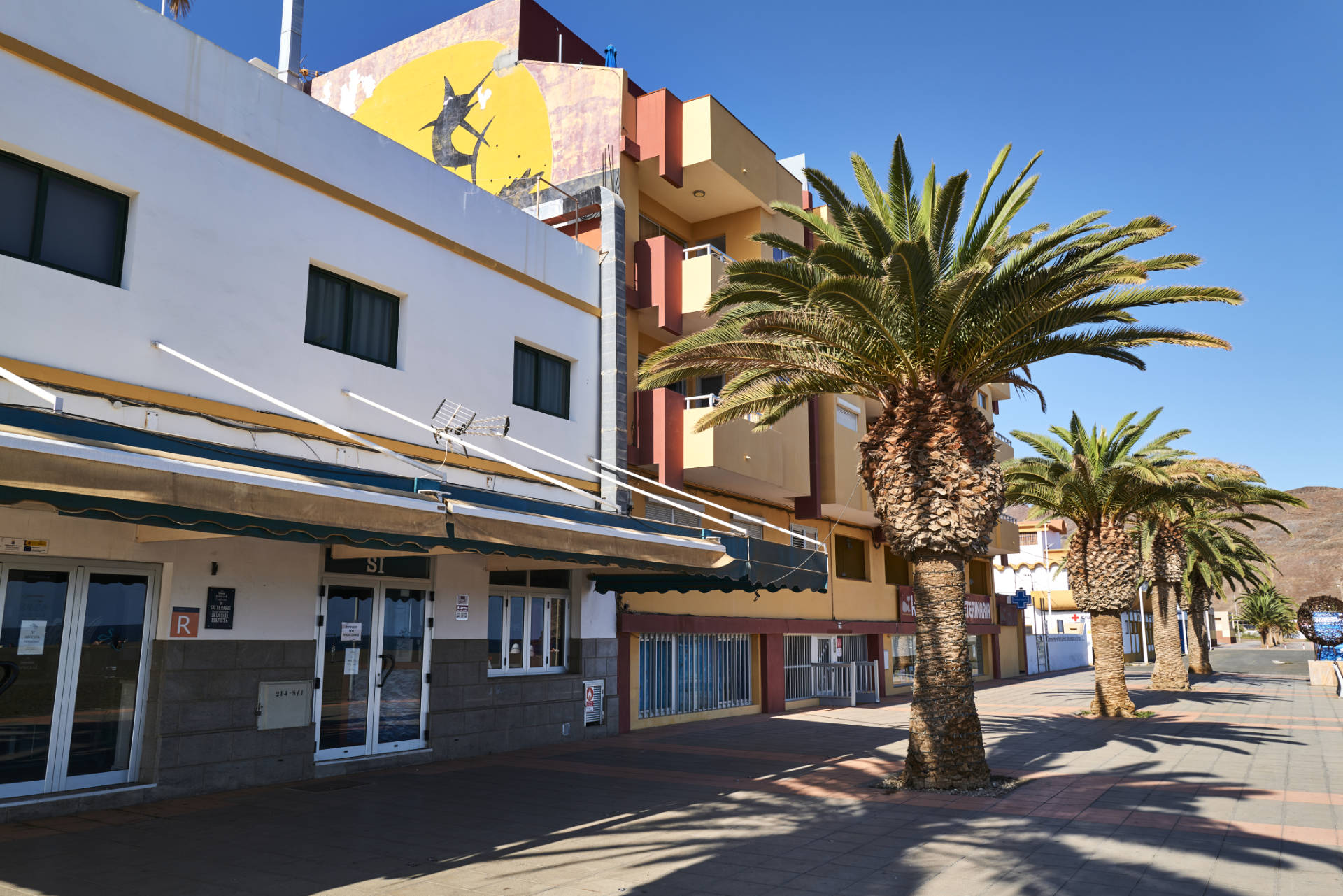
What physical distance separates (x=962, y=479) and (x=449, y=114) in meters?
Result: 15.5

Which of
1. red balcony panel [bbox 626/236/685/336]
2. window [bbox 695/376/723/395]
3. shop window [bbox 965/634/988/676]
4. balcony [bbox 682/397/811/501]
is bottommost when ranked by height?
shop window [bbox 965/634/988/676]

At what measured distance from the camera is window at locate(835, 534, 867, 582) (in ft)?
89.5

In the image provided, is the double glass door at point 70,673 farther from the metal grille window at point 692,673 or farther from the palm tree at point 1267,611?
the palm tree at point 1267,611

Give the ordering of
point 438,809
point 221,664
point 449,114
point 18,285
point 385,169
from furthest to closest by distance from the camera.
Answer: point 449,114 < point 385,169 < point 221,664 < point 438,809 < point 18,285

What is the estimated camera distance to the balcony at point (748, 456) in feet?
60.4

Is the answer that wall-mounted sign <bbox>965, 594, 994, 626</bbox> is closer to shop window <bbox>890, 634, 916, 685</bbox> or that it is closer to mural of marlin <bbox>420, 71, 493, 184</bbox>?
shop window <bbox>890, 634, 916, 685</bbox>

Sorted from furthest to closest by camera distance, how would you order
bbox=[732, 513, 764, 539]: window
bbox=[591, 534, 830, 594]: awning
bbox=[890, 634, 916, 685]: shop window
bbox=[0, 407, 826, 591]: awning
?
bbox=[890, 634, 916, 685]: shop window < bbox=[732, 513, 764, 539]: window < bbox=[591, 534, 830, 594]: awning < bbox=[0, 407, 826, 591]: awning

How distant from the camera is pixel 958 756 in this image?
11.4 metres

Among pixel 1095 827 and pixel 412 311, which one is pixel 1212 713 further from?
pixel 412 311

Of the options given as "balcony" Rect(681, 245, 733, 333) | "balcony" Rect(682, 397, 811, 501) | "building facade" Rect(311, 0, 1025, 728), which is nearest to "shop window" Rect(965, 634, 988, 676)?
"building facade" Rect(311, 0, 1025, 728)

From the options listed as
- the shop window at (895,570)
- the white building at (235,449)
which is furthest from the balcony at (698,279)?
the shop window at (895,570)

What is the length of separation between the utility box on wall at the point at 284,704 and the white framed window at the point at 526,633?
3.41m

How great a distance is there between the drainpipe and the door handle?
14194 millimetres

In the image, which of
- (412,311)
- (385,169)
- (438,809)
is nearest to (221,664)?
(438,809)
